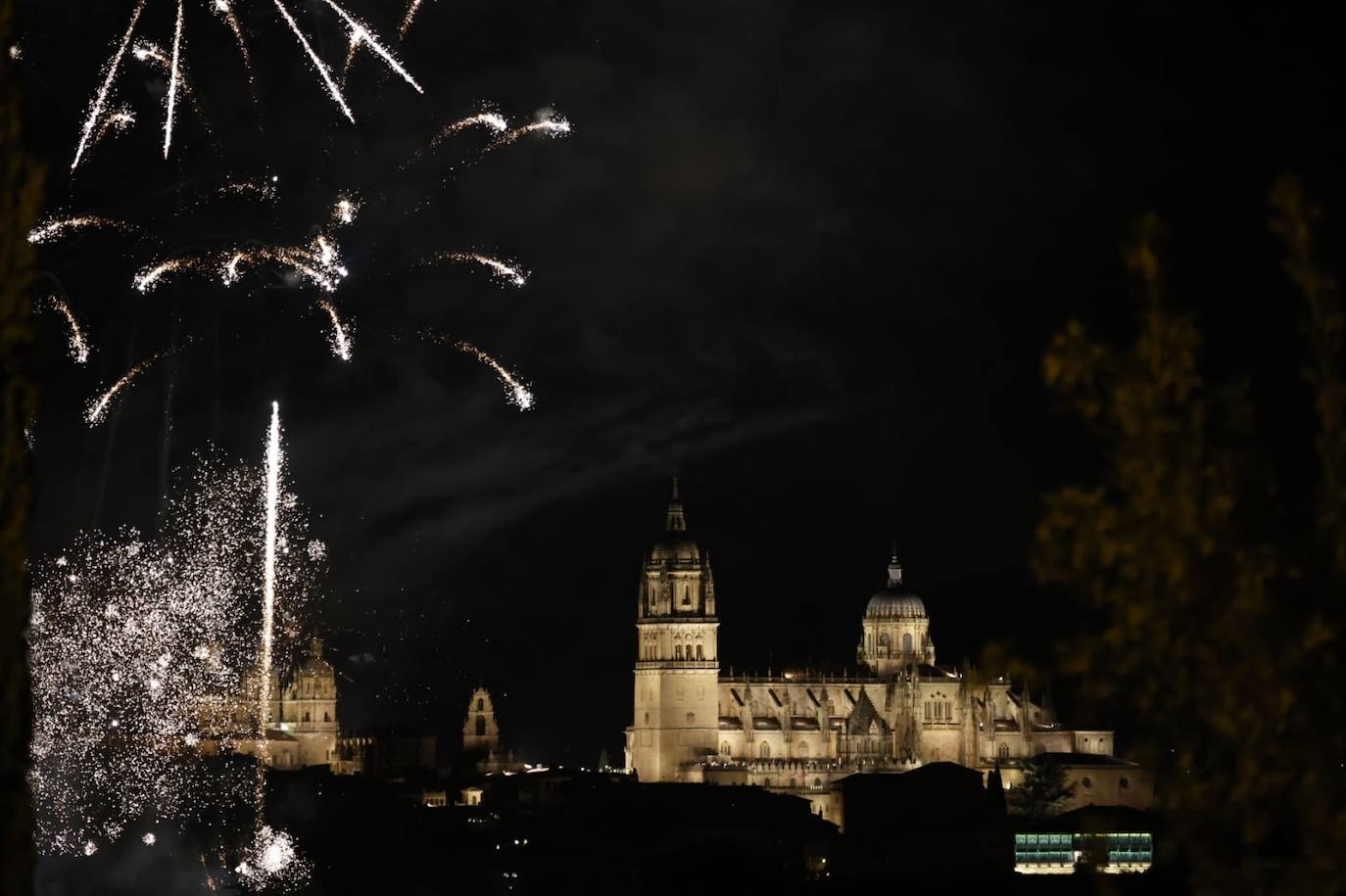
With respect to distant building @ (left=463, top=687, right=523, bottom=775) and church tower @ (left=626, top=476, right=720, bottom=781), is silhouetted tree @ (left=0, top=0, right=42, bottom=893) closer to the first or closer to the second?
church tower @ (left=626, top=476, right=720, bottom=781)

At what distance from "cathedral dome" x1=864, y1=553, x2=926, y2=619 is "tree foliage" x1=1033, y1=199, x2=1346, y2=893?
4562 inches

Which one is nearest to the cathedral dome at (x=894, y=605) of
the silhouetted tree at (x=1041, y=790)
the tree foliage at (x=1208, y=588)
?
the silhouetted tree at (x=1041, y=790)

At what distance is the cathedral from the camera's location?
4732 inches

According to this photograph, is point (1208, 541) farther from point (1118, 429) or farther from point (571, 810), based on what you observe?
point (571, 810)

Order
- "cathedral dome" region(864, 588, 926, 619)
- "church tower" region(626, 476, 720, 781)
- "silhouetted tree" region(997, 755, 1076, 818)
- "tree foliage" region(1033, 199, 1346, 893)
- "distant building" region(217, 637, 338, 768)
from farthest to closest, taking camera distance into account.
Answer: "cathedral dome" region(864, 588, 926, 619) < "distant building" region(217, 637, 338, 768) < "church tower" region(626, 476, 720, 781) < "silhouetted tree" region(997, 755, 1076, 818) < "tree foliage" region(1033, 199, 1346, 893)

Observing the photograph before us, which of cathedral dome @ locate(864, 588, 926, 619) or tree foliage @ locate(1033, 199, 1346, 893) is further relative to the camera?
cathedral dome @ locate(864, 588, 926, 619)

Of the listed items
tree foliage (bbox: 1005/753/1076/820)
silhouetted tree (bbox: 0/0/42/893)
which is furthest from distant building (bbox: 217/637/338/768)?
silhouetted tree (bbox: 0/0/42/893)

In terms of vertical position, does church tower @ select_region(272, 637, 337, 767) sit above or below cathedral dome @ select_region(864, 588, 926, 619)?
below

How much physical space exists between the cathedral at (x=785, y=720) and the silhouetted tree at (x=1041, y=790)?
1.62m

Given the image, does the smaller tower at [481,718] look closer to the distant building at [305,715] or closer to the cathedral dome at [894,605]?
the distant building at [305,715]

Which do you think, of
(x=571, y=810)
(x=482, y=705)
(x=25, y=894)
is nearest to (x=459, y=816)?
(x=571, y=810)

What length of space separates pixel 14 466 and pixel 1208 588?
23.6 feet

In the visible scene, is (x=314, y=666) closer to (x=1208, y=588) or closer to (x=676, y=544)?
(x=676, y=544)

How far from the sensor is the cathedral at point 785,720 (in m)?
120
